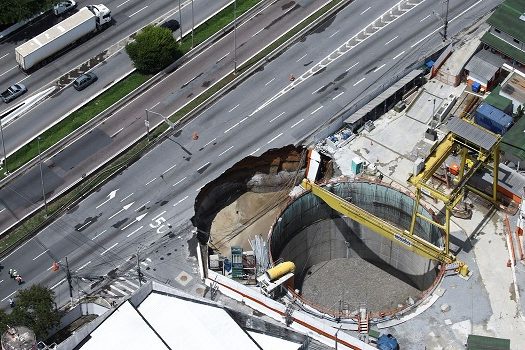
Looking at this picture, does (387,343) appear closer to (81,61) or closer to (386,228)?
(386,228)

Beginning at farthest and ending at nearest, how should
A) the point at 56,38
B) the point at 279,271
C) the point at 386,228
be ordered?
1. the point at 56,38
2. the point at 386,228
3. the point at 279,271

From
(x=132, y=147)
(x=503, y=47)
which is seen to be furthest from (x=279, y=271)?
(x=503, y=47)

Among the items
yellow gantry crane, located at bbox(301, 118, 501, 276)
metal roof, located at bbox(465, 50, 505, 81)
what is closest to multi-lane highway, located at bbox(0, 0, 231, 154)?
metal roof, located at bbox(465, 50, 505, 81)

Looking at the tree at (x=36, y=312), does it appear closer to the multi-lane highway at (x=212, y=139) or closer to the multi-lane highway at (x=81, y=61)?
the multi-lane highway at (x=212, y=139)

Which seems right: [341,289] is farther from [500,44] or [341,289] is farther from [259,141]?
[500,44]

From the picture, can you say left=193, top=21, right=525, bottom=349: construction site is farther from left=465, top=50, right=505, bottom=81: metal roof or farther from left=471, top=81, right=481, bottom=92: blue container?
left=465, top=50, right=505, bottom=81: metal roof

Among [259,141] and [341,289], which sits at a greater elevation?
[259,141]

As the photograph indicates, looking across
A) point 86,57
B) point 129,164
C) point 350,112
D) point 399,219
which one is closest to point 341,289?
point 399,219
